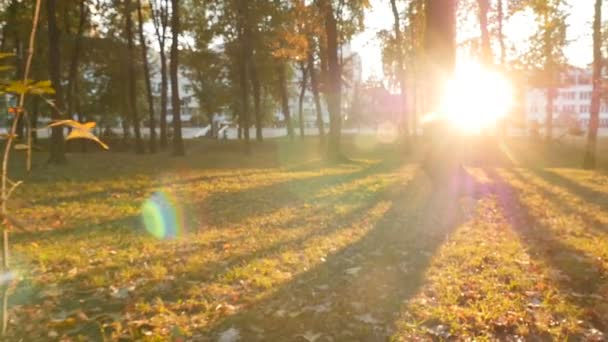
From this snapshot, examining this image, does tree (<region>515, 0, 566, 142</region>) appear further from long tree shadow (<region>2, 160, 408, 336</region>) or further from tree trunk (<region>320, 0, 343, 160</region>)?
long tree shadow (<region>2, 160, 408, 336</region>)

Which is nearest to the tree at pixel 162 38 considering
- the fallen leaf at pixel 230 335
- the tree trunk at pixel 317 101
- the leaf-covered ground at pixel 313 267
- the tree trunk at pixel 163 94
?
the tree trunk at pixel 163 94

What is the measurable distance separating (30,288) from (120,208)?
4781 mm

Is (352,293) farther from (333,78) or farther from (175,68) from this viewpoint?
(175,68)

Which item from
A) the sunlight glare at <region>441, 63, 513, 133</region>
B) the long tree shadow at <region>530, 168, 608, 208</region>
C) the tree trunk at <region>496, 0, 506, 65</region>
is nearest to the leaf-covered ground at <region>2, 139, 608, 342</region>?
the long tree shadow at <region>530, 168, 608, 208</region>

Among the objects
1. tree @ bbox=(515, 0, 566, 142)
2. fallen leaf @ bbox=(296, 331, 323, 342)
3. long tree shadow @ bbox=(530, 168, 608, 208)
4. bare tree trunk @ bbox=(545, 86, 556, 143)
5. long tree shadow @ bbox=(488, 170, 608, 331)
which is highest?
tree @ bbox=(515, 0, 566, 142)

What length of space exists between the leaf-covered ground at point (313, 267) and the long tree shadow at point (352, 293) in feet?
0.06

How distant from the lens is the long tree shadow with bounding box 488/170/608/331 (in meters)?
4.50

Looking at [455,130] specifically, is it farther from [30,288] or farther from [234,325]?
[30,288]

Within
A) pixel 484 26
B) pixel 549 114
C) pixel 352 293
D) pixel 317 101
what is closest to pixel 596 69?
pixel 484 26

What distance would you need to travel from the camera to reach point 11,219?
1.96 meters

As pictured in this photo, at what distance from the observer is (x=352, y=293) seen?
4.50 m

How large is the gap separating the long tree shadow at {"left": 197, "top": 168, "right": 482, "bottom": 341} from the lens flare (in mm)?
2887

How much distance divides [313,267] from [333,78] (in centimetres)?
1528

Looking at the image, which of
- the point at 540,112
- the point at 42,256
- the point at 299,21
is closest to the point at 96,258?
the point at 42,256
